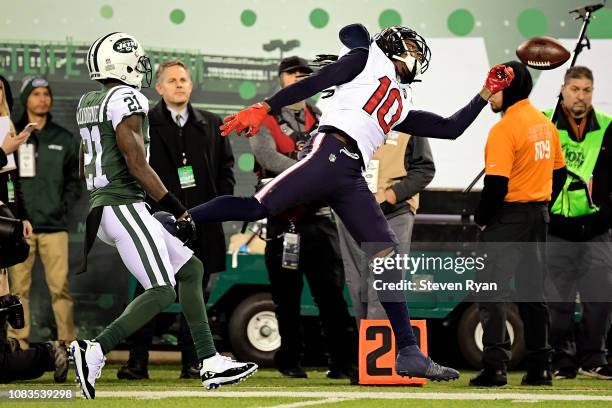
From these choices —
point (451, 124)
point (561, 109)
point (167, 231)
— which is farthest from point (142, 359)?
point (561, 109)

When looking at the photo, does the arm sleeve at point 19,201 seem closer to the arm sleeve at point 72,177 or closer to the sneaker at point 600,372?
the arm sleeve at point 72,177

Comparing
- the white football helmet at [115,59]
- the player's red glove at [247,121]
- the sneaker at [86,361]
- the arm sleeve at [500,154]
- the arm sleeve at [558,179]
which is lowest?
the sneaker at [86,361]

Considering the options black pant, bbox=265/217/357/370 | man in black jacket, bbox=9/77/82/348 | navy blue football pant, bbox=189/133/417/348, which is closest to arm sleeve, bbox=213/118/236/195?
black pant, bbox=265/217/357/370

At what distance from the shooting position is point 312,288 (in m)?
8.66

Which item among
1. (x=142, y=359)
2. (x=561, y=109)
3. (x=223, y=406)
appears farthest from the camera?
(x=561, y=109)

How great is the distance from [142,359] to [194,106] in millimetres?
2043

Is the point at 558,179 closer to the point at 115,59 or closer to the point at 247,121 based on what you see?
the point at 247,121

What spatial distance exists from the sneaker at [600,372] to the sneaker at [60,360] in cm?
339

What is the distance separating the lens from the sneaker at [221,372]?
670 centimetres

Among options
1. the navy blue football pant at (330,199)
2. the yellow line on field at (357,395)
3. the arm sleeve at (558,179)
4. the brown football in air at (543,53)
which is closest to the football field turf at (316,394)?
the yellow line on field at (357,395)

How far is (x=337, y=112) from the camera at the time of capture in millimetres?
6758

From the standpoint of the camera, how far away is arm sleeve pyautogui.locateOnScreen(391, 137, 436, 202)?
330 inches

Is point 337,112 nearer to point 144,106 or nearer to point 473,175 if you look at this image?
point 144,106

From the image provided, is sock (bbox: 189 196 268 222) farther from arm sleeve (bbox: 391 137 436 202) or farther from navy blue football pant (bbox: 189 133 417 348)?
arm sleeve (bbox: 391 137 436 202)
